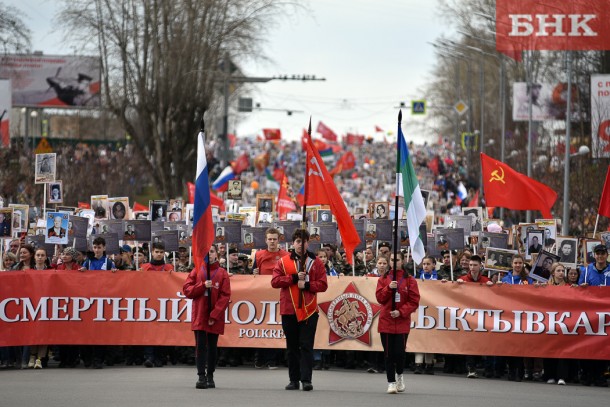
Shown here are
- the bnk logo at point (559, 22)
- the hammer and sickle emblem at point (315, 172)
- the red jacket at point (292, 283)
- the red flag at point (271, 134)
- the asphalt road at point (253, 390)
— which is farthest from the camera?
the red flag at point (271, 134)

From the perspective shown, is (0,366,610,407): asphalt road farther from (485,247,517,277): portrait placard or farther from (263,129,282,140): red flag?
(263,129,282,140): red flag

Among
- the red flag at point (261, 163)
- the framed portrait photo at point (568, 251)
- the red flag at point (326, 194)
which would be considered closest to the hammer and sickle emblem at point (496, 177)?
the framed portrait photo at point (568, 251)

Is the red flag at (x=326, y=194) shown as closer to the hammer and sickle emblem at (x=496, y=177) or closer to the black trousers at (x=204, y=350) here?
the black trousers at (x=204, y=350)

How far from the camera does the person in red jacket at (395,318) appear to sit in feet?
55.2

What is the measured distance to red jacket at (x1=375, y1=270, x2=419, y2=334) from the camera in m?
16.8

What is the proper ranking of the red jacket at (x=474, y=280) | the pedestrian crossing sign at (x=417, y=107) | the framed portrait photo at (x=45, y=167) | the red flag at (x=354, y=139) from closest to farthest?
the red jacket at (x=474, y=280) < the framed portrait photo at (x=45, y=167) < the pedestrian crossing sign at (x=417, y=107) < the red flag at (x=354, y=139)

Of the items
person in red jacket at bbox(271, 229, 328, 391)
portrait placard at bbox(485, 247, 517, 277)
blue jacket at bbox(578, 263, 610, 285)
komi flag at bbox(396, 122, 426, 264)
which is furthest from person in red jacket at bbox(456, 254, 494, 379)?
person in red jacket at bbox(271, 229, 328, 391)

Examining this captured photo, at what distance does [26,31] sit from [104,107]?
15458 mm

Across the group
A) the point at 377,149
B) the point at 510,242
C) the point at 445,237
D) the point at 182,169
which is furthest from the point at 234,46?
Answer: the point at 377,149

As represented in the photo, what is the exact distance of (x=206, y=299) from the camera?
16.8 meters

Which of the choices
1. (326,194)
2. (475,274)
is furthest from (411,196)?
(475,274)

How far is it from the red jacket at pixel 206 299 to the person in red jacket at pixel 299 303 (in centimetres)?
61

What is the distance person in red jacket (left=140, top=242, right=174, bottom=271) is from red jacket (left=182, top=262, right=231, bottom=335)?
3115mm

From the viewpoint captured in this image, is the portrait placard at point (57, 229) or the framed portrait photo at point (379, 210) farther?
the framed portrait photo at point (379, 210)
